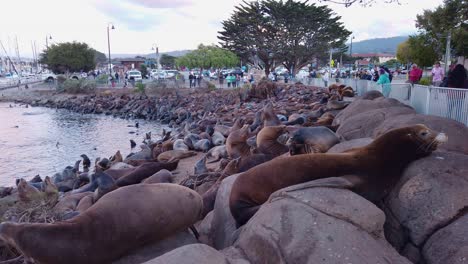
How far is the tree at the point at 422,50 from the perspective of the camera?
3194 cm

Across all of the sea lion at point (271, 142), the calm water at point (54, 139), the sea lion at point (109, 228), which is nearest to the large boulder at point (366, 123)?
the sea lion at point (271, 142)

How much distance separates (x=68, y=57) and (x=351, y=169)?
60.0 m

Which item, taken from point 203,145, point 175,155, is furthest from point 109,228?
point 203,145

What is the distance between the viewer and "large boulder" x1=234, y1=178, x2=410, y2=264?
9.95 ft

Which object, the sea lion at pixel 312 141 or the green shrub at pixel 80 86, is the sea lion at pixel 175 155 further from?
the green shrub at pixel 80 86

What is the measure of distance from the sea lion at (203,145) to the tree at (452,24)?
57.5 ft

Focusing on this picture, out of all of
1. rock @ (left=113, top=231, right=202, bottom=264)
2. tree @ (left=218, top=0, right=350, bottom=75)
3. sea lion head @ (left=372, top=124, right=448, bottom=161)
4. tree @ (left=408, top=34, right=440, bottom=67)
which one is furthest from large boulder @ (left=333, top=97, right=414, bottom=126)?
tree @ (left=218, top=0, right=350, bottom=75)

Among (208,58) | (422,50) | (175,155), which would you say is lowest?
(175,155)

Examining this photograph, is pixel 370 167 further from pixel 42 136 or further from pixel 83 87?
pixel 83 87

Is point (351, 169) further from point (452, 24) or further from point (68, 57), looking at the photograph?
point (68, 57)

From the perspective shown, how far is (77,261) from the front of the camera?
3.59 meters

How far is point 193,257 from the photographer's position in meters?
3.03

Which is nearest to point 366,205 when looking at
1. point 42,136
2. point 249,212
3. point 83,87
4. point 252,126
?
point 249,212

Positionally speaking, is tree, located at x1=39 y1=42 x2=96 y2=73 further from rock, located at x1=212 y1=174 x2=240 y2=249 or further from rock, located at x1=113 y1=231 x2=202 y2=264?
rock, located at x1=113 y1=231 x2=202 y2=264
